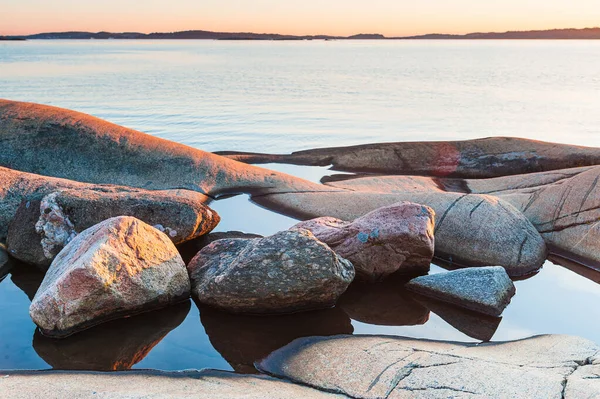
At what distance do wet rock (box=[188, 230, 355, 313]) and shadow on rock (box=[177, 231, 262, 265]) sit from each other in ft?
4.00

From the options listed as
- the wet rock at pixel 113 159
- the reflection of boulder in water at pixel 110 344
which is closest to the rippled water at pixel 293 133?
the reflection of boulder in water at pixel 110 344

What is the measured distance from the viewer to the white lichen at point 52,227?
6.03 meters

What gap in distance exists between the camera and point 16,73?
114 feet

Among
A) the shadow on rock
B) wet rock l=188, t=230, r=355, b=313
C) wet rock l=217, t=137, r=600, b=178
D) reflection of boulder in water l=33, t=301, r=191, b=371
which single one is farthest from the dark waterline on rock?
wet rock l=217, t=137, r=600, b=178

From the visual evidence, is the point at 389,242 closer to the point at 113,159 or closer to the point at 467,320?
the point at 467,320

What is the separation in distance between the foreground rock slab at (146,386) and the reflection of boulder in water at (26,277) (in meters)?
1.71

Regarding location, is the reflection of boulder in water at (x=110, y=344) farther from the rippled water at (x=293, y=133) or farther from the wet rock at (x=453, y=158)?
the wet rock at (x=453, y=158)

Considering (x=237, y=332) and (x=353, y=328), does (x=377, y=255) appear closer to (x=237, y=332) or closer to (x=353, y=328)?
(x=353, y=328)

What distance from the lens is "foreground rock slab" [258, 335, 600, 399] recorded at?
3703 millimetres

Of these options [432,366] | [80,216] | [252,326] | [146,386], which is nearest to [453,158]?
[80,216]

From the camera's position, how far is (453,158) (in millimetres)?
11383

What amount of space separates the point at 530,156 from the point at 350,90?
18.5m

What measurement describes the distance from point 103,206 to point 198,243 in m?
1.13

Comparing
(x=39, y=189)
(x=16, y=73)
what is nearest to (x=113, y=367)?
(x=39, y=189)
